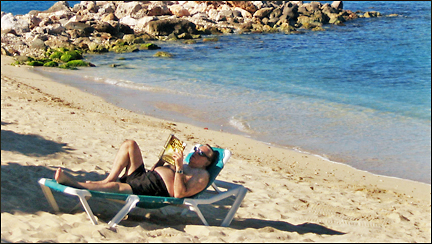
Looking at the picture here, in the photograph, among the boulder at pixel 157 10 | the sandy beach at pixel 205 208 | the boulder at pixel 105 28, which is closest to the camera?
the sandy beach at pixel 205 208

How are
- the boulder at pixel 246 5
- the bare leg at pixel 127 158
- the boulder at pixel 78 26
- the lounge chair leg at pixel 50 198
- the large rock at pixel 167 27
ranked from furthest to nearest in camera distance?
the boulder at pixel 246 5
the large rock at pixel 167 27
the boulder at pixel 78 26
the bare leg at pixel 127 158
the lounge chair leg at pixel 50 198

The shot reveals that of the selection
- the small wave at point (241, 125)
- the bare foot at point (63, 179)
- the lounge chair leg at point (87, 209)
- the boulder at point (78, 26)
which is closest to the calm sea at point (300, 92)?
the small wave at point (241, 125)

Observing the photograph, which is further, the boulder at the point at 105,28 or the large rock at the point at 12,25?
the boulder at the point at 105,28

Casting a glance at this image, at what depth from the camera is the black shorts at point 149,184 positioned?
15.3 ft

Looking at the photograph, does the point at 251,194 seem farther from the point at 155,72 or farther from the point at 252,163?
the point at 155,72

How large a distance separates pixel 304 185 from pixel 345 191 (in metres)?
0.64

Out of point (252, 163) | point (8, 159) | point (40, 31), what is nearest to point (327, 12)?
point (40, 31)

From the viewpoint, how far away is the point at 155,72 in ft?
58.0

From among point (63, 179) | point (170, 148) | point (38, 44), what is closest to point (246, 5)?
point (38, 44)

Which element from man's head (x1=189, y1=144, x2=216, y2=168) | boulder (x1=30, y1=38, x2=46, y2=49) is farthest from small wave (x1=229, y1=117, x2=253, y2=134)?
boulder (x1=30, y1=38, x2=46, y2=49)

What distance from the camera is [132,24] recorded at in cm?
3141

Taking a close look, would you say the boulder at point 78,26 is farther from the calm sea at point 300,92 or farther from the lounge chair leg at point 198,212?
the lounge chair leg at point 198,212

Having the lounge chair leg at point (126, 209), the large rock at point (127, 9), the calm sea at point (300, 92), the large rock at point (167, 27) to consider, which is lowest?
the calm sea at point (300, 92)

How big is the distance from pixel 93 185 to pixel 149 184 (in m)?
0.57
